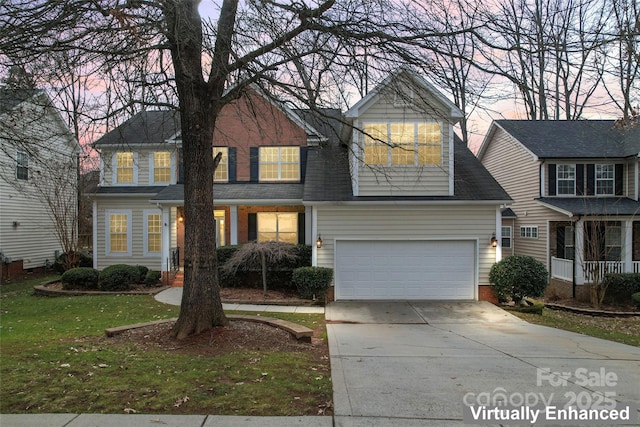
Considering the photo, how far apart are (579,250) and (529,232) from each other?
3.12 metres

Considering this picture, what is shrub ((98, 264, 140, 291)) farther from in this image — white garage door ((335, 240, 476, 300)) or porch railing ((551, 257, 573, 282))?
porch railing ((551, 257, 573, 282))

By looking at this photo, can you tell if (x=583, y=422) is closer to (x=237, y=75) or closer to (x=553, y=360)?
(x=553, y=360)

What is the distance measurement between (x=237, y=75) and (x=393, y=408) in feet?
18.0

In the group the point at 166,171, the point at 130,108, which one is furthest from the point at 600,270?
the point at 166,171

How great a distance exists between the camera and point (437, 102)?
40.0 ft

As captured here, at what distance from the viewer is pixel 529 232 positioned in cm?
1834

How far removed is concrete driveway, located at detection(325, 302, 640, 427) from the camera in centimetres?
411

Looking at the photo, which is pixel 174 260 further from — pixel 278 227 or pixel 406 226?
pixel 406 226

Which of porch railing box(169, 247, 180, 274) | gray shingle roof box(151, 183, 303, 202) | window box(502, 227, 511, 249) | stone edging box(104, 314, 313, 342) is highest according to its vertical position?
gray shingle roof box(151, 183, 303, 202)

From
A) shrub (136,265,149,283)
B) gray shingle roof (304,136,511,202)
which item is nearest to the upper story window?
gray shingle roof (304,136,511,202)

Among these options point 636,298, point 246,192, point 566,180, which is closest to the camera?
point 636,298

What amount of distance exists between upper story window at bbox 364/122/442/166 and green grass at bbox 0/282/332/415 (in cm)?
781

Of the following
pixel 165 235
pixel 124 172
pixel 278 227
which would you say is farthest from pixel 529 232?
pixel 124 172

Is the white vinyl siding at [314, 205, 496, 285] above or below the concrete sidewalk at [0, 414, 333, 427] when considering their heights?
above
